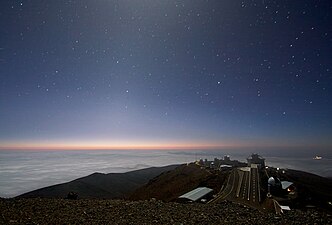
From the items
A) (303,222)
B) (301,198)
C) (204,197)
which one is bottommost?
(301,198)

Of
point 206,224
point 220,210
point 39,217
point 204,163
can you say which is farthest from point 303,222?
point 204,163

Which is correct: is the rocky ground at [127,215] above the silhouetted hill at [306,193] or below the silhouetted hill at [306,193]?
above

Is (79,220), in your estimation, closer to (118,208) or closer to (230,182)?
(118,208)

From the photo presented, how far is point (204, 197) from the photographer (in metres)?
36.6

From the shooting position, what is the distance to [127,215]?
16172 millimetres

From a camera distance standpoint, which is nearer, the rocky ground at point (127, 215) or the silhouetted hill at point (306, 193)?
the rocky ground at point (127, 215)

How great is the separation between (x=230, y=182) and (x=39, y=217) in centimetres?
5265

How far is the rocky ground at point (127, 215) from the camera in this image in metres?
14.8

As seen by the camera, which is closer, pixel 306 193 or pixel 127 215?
pixel 127 215

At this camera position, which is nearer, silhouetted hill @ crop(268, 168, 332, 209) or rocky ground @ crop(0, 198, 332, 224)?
rocky ground @ crop(0, 198, 332, 224)

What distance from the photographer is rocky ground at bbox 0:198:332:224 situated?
14839mm

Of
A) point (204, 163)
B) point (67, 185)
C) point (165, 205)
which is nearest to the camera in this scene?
point (165, 205)

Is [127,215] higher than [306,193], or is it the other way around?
[127,215]

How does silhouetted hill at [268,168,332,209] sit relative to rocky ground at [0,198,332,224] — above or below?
below
